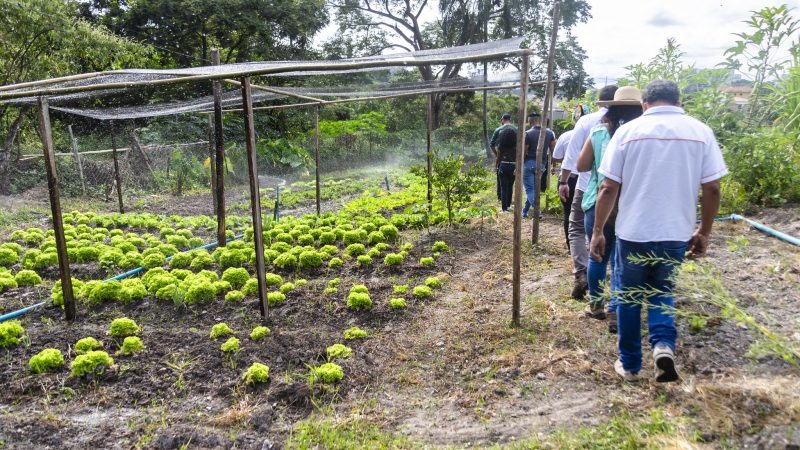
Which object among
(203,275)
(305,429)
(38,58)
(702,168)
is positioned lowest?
(305,429)

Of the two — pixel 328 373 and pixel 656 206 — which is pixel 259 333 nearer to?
pixel 328 373

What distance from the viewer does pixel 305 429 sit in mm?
2887

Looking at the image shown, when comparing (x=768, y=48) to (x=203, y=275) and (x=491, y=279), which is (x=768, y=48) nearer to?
(x=491, y=279)

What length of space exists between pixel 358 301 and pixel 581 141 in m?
2.41

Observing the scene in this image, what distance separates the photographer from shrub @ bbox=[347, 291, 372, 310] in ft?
15.1

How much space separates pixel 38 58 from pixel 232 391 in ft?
35.9

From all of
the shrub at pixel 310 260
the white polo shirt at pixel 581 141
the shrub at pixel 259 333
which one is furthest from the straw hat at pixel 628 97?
the shrub at pixel 310 260

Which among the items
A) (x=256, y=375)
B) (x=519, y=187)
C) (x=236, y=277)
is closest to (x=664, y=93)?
(x=519, y=187)

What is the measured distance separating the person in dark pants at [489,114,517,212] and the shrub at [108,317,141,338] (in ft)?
18.0

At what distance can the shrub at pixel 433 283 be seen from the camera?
17.1 feet

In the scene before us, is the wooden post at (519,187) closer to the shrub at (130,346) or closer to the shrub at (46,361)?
the shrub at (130,346)

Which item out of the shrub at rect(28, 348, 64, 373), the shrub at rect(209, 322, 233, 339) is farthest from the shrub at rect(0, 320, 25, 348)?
the shrub at rect(209, 322, 233, 339)

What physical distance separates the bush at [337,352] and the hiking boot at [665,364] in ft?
6.70

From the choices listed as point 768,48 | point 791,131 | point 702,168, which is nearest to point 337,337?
point 702,168
